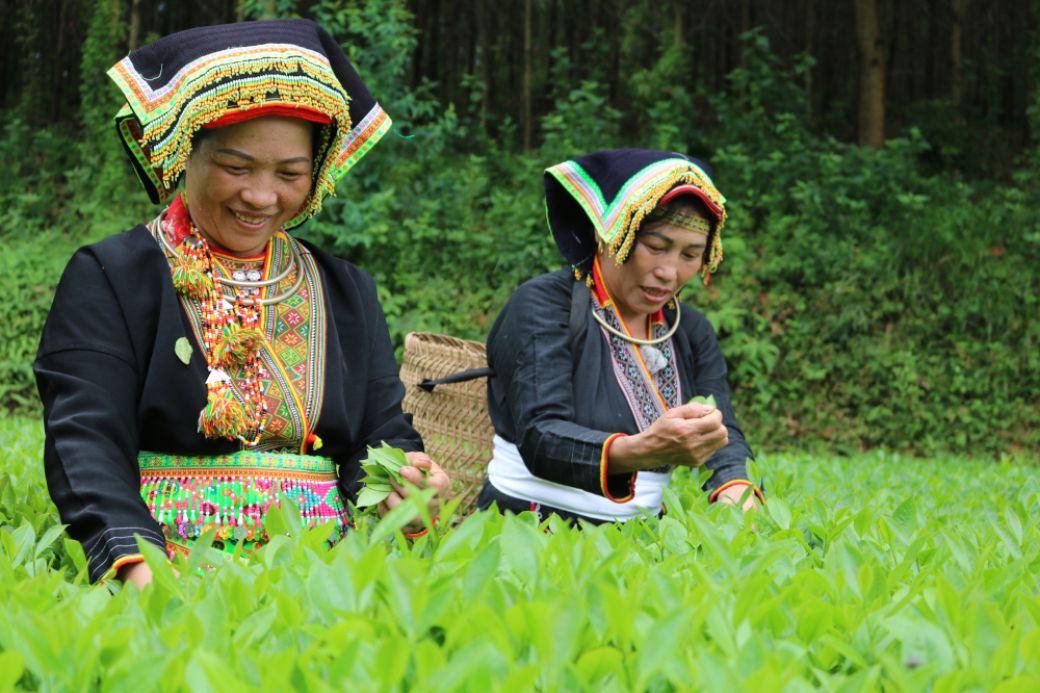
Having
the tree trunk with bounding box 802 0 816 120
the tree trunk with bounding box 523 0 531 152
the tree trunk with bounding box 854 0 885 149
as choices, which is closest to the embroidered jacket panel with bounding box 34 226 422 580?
the tree trunk with bounding box 854 0 885 149

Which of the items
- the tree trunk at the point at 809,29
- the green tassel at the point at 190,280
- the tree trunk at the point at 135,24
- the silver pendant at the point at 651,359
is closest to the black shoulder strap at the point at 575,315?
the silver pendant at the point at 651,359

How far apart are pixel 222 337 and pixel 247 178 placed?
0.33 metres

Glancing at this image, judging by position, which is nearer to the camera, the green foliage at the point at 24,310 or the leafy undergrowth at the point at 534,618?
→ the leafy undergrowth at the point at 534,618

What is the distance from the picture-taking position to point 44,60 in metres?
13.1

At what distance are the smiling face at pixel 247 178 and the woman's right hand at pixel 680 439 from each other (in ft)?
3.19

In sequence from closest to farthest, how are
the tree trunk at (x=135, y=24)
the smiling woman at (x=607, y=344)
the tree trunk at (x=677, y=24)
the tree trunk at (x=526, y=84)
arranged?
the smiling woman at (x=607, y=344), the tree trunk at (x=677, y=24), the tree trunk at (x=135, y=24), the tree trunk at (x=526, y=84)

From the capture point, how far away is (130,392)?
7.28ft

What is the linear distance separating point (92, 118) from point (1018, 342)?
28.7ft

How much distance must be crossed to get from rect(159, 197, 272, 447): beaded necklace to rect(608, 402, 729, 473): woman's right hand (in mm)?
905

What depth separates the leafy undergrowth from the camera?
1244 mm

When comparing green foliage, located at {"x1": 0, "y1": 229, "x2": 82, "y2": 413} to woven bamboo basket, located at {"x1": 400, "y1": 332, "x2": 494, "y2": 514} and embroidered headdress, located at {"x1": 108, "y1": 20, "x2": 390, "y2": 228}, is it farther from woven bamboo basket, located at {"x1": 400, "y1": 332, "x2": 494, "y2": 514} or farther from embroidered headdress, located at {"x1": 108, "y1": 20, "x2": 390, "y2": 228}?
embroidered headdress, located at {"x1": 108, "y1": 20, "x2": 390, "y2": 228}

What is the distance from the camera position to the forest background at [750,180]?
8.12m

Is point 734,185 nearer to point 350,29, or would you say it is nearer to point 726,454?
point 350,29

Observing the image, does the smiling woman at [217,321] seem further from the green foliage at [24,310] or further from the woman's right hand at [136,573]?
the green foliage at [24,310]
